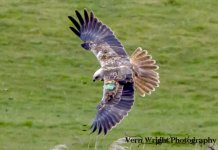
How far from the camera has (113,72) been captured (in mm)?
15352

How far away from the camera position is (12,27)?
1211 inches

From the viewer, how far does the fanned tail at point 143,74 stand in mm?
16016

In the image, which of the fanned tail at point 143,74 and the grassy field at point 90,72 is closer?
the fanned tail at point 143,74

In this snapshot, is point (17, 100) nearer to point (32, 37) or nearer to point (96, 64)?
point (96, 64)

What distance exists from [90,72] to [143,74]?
11156 mm

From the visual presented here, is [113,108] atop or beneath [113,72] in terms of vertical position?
beneath

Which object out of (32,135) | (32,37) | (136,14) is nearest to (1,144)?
(32,135)

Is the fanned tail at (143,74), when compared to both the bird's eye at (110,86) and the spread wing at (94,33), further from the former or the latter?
the bird's eye at (110,86)

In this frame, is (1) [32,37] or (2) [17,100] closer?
(2) [17,100]

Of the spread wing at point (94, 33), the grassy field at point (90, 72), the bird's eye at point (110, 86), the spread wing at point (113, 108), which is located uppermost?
the spread wing at point (94, 33)

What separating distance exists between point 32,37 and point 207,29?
5205 millimetres

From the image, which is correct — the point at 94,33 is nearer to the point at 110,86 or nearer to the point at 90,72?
the point at 110,86

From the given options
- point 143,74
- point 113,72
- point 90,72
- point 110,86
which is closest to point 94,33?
point 143,74

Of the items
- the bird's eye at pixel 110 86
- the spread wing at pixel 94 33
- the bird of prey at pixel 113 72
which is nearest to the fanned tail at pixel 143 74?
the bird of prey at pixel 113 72
